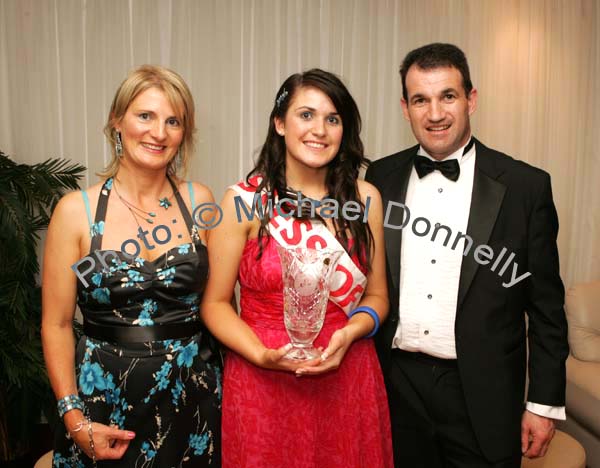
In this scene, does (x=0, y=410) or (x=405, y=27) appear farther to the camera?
(x=405, y=27)

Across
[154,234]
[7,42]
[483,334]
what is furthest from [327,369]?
[7,42]

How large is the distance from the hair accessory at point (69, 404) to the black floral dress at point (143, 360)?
3 centimetres

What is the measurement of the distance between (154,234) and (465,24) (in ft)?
9.79

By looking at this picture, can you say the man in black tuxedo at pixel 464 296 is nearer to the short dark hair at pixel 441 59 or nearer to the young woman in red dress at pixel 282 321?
the short dark hair at pixel 441 59

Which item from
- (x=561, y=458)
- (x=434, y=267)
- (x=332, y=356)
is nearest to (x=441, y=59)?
(x=434, y=267)

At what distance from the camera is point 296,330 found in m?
1.68

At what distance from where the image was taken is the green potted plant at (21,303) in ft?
9.89

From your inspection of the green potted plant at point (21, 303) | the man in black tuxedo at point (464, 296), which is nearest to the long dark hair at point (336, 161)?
the man in black tuxedo at point (464, 296)

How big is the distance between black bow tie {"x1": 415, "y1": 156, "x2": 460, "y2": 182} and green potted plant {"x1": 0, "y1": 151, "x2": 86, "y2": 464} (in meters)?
2.02

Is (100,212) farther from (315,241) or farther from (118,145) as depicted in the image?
(315,241)

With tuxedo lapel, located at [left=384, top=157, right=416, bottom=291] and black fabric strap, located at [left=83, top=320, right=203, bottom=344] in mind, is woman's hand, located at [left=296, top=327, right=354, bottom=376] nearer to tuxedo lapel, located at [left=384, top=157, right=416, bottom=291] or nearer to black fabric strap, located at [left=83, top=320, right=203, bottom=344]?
tuxedo lapel, located at [left=384, top=157, right=416, bottom=291]

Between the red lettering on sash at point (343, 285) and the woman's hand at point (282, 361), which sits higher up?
the red lettering on sash at point (343, 285)

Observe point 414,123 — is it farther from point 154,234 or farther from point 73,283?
point 73,283

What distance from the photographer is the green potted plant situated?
3016 millimetres
